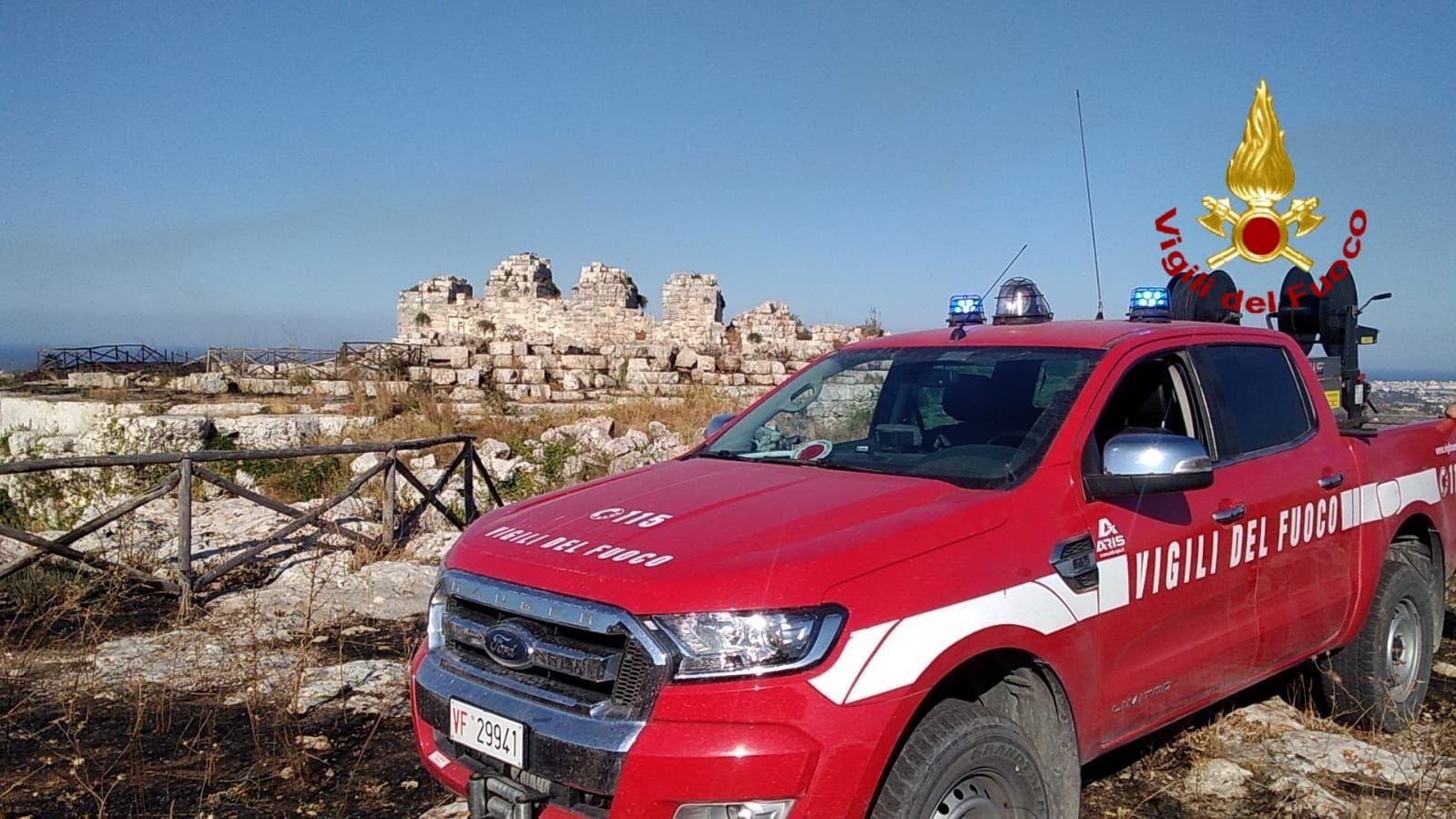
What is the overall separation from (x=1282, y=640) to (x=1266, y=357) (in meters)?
1.24

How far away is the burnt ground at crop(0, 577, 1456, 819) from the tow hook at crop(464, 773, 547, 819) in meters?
1.27

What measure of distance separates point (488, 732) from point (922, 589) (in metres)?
1.25

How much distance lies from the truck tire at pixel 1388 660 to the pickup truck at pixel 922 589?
0.07 feet

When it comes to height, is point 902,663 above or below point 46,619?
above

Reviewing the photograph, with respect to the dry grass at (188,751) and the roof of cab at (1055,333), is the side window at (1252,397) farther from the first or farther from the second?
the dry grass at (188,751)

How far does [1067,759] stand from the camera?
9.82 ft

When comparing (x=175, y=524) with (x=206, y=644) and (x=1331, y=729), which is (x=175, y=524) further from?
(x=1331, y=729)

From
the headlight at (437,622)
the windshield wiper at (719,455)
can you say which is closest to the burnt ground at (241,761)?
the headlight at (437,622)

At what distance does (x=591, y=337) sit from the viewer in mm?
25266

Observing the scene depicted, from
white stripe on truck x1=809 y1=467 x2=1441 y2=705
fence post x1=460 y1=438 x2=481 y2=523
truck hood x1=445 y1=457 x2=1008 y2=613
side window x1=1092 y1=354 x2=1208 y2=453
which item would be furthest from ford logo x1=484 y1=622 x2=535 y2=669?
fence post x1=460 y1=438 x2=481 y2=523

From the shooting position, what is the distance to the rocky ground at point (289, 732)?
3859 mm

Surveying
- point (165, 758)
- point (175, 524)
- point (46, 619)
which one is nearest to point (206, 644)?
point (46, 619)

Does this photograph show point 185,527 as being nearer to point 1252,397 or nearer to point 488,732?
point 488,732

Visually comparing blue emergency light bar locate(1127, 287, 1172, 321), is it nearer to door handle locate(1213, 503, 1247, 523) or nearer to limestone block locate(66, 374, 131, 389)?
door handle locate(1213, 503, 1247, 523)
